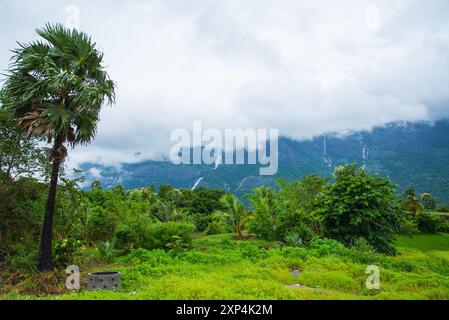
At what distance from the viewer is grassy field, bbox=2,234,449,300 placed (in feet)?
27.4

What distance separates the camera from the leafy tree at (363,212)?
18.3 m

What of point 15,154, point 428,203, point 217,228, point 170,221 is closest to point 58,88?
point 15,154

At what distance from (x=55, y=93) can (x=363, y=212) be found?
46.4 feet

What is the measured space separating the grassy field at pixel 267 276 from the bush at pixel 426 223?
28094 mm

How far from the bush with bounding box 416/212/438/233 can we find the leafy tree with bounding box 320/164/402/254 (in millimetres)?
23819

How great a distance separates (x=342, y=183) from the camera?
19.5 m

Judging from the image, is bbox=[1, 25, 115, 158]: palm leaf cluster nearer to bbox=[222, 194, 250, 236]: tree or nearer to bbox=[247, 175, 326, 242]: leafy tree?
bbox=[247, 175, 326, 242]: leafy tree

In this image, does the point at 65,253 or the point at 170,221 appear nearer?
the point at 65,253

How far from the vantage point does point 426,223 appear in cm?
3991

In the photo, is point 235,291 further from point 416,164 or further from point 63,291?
point 416,164

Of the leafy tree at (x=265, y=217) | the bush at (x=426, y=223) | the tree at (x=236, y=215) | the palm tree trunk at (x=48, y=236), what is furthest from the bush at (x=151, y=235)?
the bush at (x=426, y=223)

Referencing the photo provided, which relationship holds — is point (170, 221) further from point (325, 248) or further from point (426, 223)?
point (426, 223)
